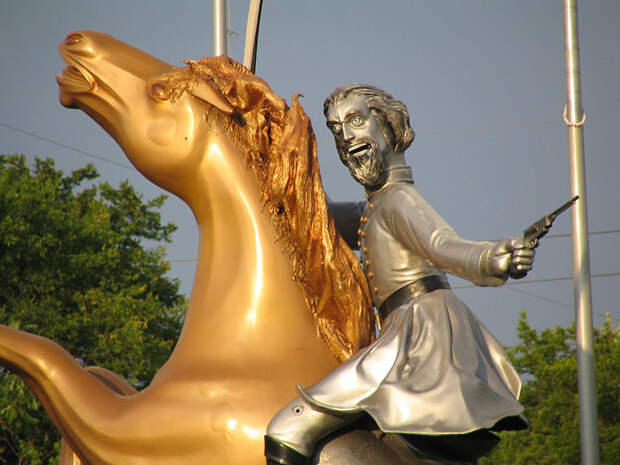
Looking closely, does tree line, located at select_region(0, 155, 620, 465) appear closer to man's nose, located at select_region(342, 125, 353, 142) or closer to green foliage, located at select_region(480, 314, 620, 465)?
green foliage, located at select_region(480, 314, 620, 465)

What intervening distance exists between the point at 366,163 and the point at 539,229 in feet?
2.45

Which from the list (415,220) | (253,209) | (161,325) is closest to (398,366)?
(415,220)

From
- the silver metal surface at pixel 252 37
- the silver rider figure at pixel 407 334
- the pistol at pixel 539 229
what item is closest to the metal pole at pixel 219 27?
the silver metal surface at pixel 252 37

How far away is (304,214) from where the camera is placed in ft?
9.29

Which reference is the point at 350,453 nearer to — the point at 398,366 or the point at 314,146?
the point at 398,366

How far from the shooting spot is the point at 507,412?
2430 millimetres

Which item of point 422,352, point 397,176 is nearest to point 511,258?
point 422,352

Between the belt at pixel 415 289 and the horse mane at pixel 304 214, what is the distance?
0.12 meters

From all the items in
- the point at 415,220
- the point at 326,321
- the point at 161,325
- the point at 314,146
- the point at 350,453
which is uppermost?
the point at 161,325

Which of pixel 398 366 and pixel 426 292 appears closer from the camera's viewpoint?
pixel 398 366

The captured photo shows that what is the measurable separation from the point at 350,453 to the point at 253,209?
0.80 metres

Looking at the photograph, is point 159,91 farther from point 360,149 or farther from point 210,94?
point 360,149

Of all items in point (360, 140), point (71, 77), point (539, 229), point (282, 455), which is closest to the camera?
point (539, 229)

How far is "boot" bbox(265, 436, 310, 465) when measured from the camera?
2420mm
